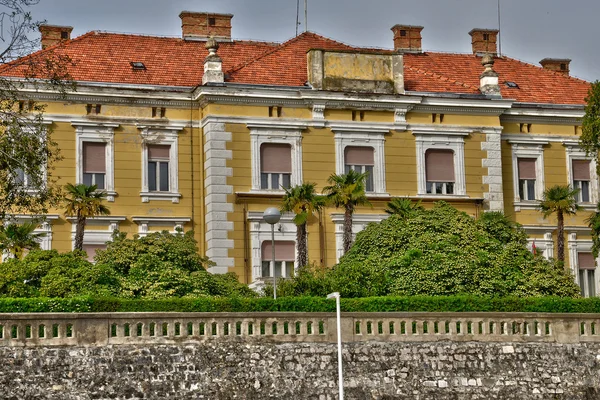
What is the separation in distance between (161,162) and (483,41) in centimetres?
1778

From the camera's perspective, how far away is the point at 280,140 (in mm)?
50500

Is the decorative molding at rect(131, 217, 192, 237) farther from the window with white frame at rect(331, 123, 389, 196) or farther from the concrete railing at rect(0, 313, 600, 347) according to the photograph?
the concrete railing at rect(0, 313, 600, 347)

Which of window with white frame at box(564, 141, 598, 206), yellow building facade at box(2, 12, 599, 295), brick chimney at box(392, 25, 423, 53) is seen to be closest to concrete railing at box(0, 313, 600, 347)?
yellow building facade at box(2, 12, 599, 295)

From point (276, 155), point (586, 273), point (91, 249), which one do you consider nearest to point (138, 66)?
point (276, 155)

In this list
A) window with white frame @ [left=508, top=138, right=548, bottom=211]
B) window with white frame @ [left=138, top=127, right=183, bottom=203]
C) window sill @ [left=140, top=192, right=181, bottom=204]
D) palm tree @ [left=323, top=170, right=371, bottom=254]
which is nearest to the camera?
palm tree @ [left=323, top=170, right=371, bottom=254]

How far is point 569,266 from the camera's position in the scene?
53844mm

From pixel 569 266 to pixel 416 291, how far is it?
1592cm

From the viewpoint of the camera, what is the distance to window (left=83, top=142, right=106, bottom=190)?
4953 cm

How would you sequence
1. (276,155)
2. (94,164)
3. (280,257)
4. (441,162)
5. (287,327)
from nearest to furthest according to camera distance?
(287,327) → (94,164) → (280,257) → (276,155) → (441,162)

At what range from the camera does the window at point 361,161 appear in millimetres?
51250

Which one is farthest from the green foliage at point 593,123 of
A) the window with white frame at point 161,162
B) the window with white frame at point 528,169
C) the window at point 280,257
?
the window with white frame at point 161,162

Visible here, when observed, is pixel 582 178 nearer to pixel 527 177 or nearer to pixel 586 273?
pixel 527 177

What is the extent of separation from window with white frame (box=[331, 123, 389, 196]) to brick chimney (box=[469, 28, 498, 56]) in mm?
10878

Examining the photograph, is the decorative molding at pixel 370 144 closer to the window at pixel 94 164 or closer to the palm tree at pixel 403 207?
the palm tree at pixel 403 207
